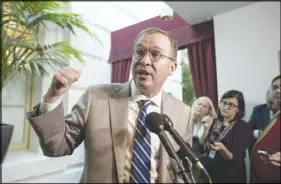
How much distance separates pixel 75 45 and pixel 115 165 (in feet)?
1.06

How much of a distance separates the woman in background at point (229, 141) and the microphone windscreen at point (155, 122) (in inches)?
12.7

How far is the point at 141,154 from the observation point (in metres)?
0.37

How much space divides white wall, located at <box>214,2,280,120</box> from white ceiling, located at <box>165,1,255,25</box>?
0.15 ft

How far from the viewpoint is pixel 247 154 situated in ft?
2.41

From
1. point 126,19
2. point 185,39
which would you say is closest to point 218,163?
point 185,39

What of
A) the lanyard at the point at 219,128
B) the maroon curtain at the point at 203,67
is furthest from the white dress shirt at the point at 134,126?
the lanyard at the point at 219,128

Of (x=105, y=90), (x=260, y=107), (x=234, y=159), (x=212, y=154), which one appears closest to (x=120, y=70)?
(x=105, y=90)

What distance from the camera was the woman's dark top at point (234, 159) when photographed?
0.64m

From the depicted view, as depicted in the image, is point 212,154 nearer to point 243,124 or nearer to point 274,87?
point 243,124

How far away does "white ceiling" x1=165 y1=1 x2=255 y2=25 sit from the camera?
0.51 m

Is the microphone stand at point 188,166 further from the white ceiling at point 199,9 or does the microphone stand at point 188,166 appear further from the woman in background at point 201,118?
the white ceiling at point 199,9

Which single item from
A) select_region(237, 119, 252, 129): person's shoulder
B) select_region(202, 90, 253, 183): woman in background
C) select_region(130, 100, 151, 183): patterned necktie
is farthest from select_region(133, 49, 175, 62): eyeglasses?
select_region(237, 119, 252, 129): person's shoulder

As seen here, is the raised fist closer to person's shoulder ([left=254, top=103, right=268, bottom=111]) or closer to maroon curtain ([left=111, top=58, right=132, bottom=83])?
maroon curtain ([left=111, top=58, right=132, bottom=83])

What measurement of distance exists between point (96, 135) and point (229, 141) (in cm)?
54
